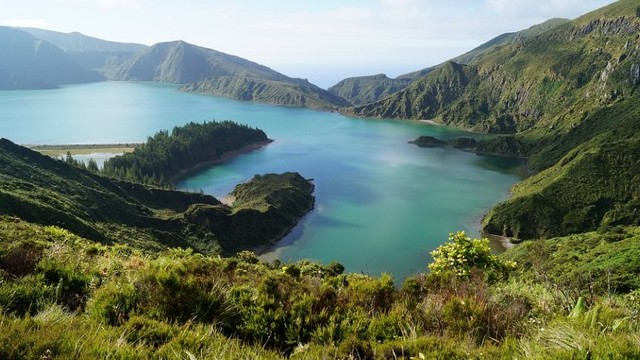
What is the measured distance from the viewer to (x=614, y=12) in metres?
190

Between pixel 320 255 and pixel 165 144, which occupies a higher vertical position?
pixel 165 144

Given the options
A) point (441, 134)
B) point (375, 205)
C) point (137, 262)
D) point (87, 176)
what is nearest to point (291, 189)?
point (375, 205)

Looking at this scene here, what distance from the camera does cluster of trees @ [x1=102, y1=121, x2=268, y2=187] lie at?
11094cm

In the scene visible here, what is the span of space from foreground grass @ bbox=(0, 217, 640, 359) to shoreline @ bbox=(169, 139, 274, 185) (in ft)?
371

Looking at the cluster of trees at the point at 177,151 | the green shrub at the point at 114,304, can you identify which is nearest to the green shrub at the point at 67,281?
the green shrub at the point at 114,304

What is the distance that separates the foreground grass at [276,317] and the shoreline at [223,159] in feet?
371

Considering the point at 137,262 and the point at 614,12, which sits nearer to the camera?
the point at 137,262

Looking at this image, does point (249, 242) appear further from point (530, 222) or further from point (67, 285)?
point (67, 285)

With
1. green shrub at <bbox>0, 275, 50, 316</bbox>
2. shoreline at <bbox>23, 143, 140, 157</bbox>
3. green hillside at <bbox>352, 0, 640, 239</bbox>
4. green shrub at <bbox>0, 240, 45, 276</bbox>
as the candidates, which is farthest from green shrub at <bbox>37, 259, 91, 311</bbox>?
shoreline at <bbox>23, 143, 140, 157</bbox>

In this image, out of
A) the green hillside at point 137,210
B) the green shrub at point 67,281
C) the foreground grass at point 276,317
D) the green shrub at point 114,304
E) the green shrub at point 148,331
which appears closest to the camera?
the foreground grass at point 276,317

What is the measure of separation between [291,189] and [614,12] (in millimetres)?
173385

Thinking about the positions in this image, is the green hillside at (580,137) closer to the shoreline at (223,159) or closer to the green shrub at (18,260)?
the green shrub at (18,260)

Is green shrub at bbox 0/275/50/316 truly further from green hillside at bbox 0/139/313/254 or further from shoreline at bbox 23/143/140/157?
shoreline at bbox 23/143/140/157

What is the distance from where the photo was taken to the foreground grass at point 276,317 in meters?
6.36
